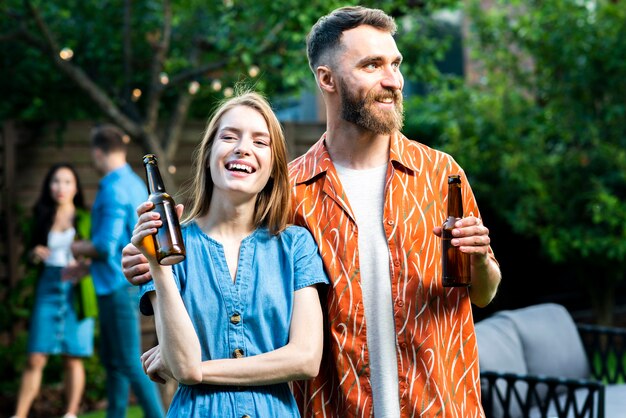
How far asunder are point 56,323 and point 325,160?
428 cm

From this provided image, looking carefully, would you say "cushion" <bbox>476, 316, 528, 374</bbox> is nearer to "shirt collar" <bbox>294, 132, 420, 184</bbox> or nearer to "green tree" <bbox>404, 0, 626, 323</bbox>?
"shirt collar" <bbox>294, 132, 420, 184</bbox>

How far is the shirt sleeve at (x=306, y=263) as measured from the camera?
2486 mm

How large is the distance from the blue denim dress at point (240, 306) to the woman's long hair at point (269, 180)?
6 centimetres

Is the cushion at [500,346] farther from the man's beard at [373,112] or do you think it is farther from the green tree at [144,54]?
the man's beard at [373,112]

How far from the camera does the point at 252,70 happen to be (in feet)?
24.6

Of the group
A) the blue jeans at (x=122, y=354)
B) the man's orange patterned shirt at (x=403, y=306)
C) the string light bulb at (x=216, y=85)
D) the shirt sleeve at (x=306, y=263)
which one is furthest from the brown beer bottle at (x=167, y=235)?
the string light bulb at (x=216, y=85)

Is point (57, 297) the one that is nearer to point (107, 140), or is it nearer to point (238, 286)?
point (107, 140)

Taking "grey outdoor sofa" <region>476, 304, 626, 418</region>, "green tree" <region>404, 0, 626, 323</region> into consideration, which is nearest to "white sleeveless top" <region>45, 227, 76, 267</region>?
"grey outdoor sofa" <region>476, 304, 626, 418</region>

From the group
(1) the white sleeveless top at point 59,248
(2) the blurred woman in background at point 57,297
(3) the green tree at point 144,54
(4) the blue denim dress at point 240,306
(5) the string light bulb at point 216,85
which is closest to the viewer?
(4) the blue denim dress at point 240,306

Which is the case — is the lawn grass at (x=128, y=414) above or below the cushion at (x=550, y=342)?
below

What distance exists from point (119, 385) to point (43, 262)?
1327 millimetres

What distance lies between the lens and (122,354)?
5719mm

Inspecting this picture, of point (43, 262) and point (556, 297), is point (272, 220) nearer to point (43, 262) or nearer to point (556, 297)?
point (43, 262)

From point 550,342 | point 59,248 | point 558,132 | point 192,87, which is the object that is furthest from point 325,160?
point 558,132
